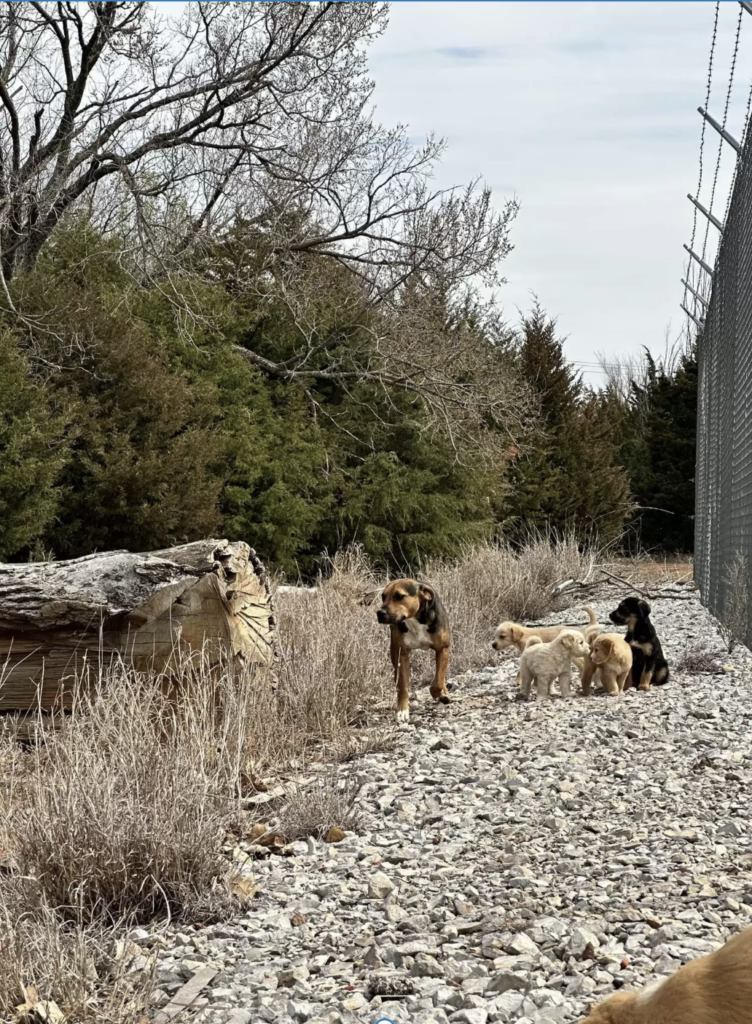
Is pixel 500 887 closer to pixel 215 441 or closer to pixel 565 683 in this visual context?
pixel 565 683

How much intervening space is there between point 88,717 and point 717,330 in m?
11.3

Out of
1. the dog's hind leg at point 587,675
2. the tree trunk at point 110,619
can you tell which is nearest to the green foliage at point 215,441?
the tree trunk at point 110,619

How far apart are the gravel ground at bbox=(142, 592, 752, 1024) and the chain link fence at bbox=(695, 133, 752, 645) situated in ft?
14.6

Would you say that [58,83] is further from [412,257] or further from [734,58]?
[734,58]

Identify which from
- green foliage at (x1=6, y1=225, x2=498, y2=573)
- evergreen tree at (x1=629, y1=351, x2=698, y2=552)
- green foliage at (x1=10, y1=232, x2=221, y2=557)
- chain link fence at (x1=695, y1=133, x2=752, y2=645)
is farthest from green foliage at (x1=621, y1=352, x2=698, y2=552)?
green foliage at (x1=10, y1=232, x2=221, y2=557)

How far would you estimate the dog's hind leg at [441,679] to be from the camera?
816 cm

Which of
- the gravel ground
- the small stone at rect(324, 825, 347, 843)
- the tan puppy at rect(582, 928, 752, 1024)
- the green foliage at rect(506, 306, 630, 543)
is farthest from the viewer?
the green foliage at rect(506, 306, 630, 543)

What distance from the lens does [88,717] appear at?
5.79m

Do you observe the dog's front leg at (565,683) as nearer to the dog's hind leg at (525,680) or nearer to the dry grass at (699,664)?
the dog's hind leg at (525,680)

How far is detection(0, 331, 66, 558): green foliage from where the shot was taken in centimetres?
1276

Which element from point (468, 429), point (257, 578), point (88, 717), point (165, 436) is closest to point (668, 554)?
point (468, 429)

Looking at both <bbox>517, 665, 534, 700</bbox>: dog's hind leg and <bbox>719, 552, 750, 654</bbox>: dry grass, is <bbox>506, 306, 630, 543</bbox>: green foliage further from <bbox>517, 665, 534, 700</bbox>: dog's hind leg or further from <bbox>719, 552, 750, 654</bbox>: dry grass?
<bbox>517, 665, 534, 700</bbox>: dog's hind leg

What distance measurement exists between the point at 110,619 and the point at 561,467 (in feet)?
62.3

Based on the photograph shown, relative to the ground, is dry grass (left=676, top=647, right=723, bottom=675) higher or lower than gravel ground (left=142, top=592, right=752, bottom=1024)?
higher
